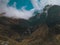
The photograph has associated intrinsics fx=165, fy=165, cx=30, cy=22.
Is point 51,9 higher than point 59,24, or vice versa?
point 51,9

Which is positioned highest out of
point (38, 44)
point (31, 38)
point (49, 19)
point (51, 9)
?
point (51, 9)

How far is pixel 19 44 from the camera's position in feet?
238

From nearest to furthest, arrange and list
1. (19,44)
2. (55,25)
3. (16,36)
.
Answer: (19,44)
(16,36)
(55,25)

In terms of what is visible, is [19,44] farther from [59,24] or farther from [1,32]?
[59,24]

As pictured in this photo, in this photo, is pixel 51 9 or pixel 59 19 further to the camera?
pixel 51 9

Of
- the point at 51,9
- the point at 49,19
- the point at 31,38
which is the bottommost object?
the point at 31,38

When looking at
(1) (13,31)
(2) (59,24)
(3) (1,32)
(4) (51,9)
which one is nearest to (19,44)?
(1) (13,31)

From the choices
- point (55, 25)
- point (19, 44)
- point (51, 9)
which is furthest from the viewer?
point (51, 9)

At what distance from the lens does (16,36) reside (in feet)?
256

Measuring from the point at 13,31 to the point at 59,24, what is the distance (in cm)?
2313

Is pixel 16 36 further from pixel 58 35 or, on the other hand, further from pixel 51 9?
pixel 51 9

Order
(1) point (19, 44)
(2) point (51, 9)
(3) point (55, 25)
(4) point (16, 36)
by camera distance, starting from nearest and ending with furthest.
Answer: (1) point (19, 44) → (4) point (16, 36) → (3) point (55, 25) → (2) point (51, 9)

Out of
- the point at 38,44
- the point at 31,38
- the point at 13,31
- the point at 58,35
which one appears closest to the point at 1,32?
the point at 13,31

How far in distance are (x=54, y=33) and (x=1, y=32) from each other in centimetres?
2741
